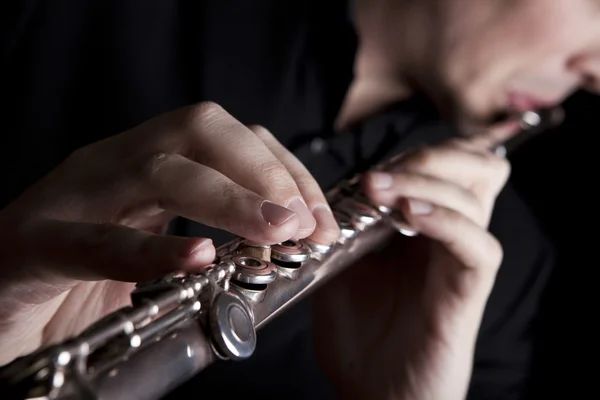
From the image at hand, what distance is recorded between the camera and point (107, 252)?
0.45m

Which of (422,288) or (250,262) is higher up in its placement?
(250,262)

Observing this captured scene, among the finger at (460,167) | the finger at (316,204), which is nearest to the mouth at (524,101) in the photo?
the finger at (460,167)

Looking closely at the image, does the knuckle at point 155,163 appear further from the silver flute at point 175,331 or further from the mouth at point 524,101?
the mouth at point 524,101

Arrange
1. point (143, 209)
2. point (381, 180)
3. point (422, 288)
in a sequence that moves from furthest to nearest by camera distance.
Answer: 1. point (422, 288)
2. point (381, 180)
3. point (143, 209)

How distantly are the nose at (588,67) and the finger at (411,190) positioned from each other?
38cm

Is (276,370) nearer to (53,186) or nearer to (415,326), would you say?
(415,326)

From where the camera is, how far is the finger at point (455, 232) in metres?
0.66

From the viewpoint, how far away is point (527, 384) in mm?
1151

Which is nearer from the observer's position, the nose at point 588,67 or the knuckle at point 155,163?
the knuckle at point 155,163

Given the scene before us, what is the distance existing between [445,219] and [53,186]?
405 mm

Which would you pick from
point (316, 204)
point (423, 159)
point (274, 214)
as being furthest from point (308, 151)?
point (274, 214)

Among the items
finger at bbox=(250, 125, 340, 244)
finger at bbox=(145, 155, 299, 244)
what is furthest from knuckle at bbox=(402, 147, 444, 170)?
finger at bbox=(145, 155, 299, 244)

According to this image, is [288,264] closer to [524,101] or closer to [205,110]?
[205,110]

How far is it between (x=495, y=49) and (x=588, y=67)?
5.9 inches
